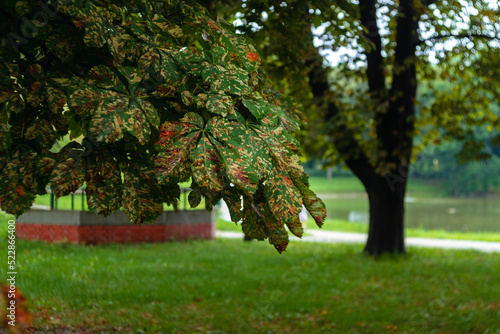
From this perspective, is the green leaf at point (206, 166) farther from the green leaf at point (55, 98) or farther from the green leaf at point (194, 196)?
the green leaf at point (55, 98)

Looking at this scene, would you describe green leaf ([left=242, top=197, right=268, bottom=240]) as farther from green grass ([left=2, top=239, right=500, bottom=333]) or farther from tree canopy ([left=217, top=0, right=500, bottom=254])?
tree canopy ([left=217, top=0, right=500, bottom=254])

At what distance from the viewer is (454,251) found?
12.1 metres

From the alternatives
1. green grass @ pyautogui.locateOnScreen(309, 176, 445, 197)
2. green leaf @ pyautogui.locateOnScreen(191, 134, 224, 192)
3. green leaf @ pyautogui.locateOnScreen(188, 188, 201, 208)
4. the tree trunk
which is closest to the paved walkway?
the tree trunk

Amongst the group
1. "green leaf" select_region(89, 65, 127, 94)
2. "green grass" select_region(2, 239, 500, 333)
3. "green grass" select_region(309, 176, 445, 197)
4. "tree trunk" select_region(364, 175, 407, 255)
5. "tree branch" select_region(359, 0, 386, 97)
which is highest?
"tree branch" select_region(359, 0, 386, 97)

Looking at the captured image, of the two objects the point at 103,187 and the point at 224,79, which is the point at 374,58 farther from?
the point at 103,187

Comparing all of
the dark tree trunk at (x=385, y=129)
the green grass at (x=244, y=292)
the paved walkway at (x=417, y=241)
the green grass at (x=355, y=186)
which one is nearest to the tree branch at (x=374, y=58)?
the dark tree trunk at (x=385, y=129)

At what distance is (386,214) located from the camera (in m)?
10.4

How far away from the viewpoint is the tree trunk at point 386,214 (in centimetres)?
1035

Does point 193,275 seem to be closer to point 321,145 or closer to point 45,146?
point 321,145

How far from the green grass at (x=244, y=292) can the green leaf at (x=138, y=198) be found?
3.30 m

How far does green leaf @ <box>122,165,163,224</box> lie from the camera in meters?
2.17

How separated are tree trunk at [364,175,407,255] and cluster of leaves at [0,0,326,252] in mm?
8308

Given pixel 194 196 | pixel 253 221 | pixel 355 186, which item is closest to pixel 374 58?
pixel 194 196

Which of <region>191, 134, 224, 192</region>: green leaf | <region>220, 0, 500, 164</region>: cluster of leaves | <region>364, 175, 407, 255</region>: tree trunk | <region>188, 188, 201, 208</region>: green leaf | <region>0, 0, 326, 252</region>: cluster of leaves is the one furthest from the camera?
<region>364, 175, 407, 255</region>: tree trunk
